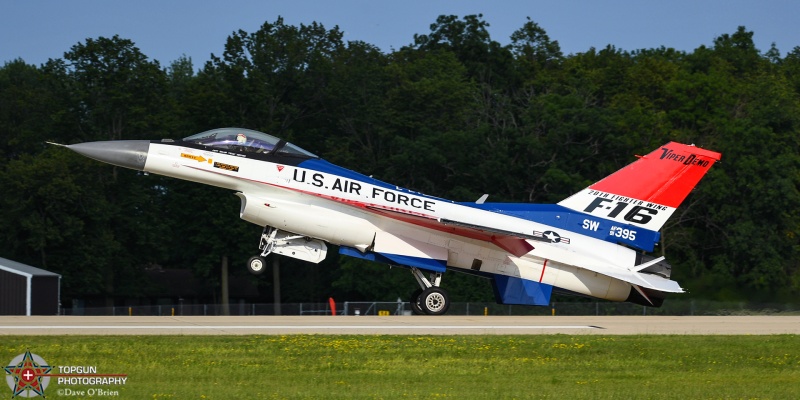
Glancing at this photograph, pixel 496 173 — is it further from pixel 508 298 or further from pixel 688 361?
pixel 688 361

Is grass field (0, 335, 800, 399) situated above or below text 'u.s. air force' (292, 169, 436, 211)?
below

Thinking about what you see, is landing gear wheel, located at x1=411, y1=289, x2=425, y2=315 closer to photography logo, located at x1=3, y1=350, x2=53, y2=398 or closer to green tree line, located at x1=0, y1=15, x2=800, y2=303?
photography logo, located at x1=3, y1=350, x2=53, y2=398

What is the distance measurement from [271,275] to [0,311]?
22.0 metres

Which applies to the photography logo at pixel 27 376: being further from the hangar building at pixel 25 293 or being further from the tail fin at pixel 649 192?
the hangar building at pixel 25 293

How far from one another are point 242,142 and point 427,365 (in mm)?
9682

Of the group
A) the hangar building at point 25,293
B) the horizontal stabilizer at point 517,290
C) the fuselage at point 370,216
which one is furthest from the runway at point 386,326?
the hangar building at point 25,293

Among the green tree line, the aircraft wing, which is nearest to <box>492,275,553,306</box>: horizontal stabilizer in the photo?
the aircraft wing

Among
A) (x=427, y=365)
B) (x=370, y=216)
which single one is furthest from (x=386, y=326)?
(x=427, y=365)

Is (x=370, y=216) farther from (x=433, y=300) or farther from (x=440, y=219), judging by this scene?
(x=433, y=300)

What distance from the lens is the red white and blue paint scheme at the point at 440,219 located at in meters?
22.6

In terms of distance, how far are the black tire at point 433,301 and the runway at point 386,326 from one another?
1.05m

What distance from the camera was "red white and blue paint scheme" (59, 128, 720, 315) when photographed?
891 inches

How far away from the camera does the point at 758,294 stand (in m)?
26.7

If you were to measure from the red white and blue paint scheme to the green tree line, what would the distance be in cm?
1986
